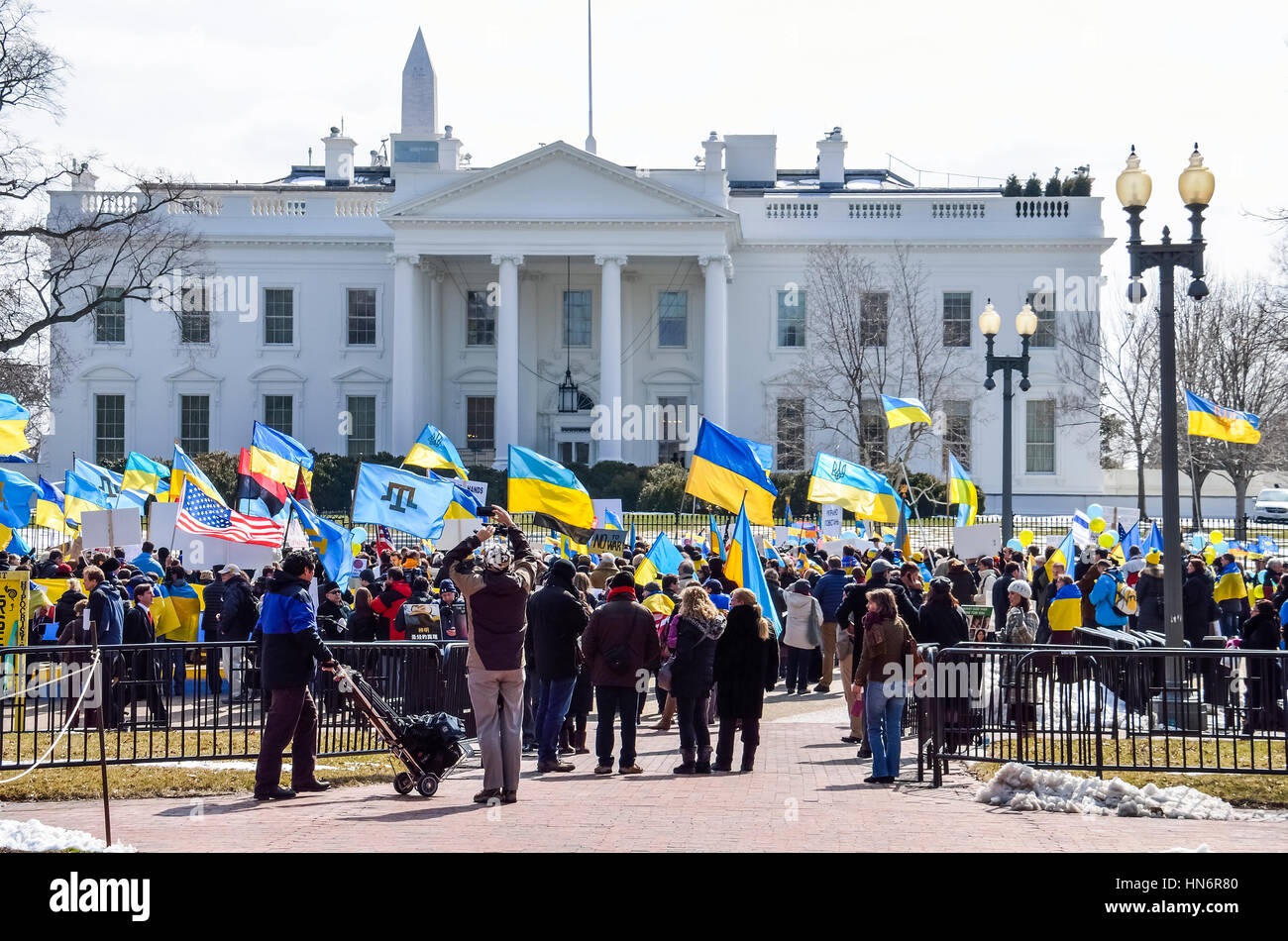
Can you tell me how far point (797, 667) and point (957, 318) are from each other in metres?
39.4

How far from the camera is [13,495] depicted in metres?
17.9

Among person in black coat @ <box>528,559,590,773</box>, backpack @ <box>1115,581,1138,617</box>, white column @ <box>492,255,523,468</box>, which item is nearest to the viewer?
person in black coat @ <box>528,559,590,773</box>

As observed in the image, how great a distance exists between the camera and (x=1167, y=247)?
1433 cm

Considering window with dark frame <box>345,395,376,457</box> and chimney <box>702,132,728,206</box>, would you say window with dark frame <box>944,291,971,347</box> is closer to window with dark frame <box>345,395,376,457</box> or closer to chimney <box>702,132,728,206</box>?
chimney <box>702,132,728,206</box>

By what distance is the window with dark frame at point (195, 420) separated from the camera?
54.8 meters

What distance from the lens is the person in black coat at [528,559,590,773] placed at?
1187 cm

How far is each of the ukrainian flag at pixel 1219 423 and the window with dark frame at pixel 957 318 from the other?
114ft

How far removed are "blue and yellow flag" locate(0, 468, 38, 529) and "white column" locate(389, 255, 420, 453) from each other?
32.3 metres

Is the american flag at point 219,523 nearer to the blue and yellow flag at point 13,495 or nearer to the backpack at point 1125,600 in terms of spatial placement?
the blue and yellow flag at point 13,495

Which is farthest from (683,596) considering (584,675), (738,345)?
(738,345)

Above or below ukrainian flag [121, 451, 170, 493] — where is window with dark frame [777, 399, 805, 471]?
above

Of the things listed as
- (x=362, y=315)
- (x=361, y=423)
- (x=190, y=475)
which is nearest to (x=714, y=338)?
(x=362, y=315)

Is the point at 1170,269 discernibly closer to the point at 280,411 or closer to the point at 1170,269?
the point at 1170,269

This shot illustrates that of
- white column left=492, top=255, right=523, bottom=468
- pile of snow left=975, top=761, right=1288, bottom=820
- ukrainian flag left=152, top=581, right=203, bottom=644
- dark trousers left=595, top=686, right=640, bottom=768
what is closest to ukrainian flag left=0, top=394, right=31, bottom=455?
ukrainian flag left=152, top=581, right=203, bottom=644
